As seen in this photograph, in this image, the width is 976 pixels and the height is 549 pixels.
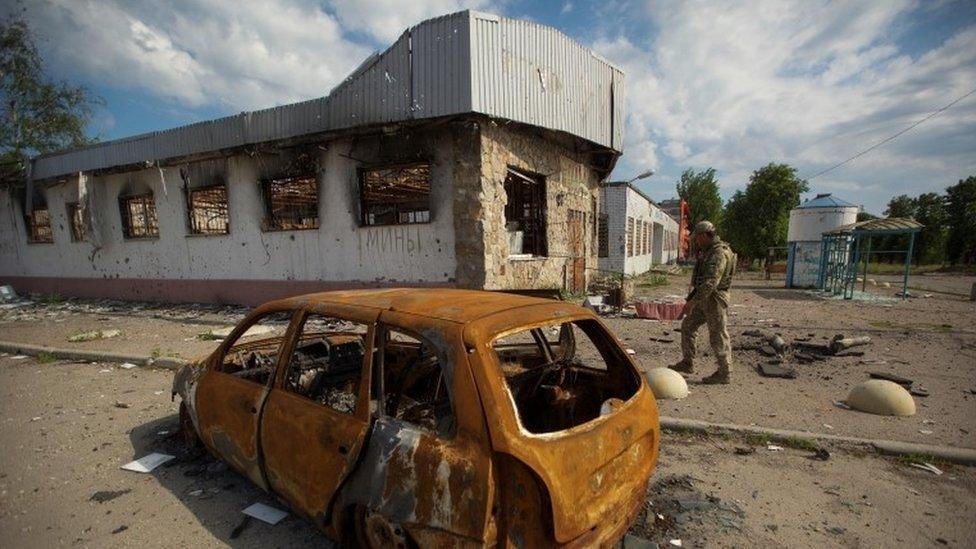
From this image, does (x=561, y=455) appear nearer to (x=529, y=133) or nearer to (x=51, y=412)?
(x=51, y=412)

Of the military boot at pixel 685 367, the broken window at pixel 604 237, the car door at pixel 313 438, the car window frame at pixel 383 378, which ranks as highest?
the broken window at pixel 604 237

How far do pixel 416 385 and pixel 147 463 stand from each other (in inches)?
96.3

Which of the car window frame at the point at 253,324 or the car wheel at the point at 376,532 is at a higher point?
the car window frame at the point at 253,324

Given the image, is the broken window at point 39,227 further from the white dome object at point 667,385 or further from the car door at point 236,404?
the white dome object at point 667,385

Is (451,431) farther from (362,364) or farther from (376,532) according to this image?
(362,364)

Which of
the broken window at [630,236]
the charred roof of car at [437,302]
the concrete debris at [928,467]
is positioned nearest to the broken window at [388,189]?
the charred roof of car at [437,302]

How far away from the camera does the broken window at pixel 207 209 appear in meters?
11.3

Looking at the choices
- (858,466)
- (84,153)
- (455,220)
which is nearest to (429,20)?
(455,220)

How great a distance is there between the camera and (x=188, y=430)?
11.3 ft

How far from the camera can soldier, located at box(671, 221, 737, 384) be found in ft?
15.7

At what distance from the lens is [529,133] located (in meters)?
9.26

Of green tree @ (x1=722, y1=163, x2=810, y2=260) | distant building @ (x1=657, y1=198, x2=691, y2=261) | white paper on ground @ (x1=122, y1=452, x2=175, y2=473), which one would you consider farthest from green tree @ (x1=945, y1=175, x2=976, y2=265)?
white paper on ground @ (x1=122, y1=452, x2=175, y2=473)

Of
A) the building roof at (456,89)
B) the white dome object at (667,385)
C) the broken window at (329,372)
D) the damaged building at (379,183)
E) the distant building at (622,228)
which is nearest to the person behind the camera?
the broken window at (329,372)

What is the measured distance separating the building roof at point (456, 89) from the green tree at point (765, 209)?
760 inches
